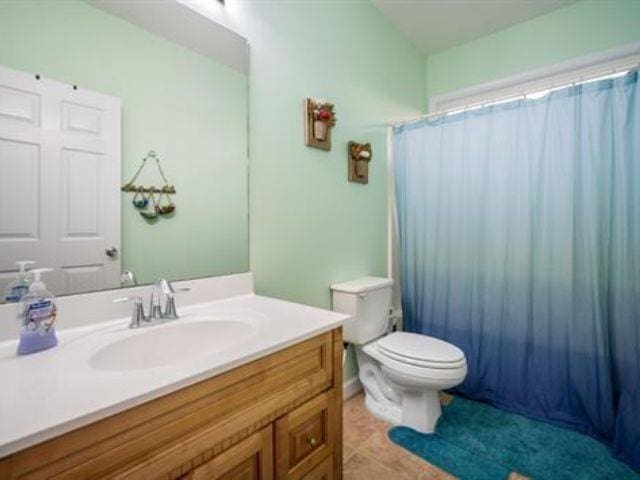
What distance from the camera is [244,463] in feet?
2.64

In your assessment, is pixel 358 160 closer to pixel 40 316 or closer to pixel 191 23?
pixel 191 23

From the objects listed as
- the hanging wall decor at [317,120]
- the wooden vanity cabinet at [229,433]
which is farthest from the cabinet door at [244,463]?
the hanging wall decor at [317,120]

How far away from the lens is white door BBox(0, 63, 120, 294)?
891 mm

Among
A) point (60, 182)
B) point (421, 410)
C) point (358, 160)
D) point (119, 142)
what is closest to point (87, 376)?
point (60, 182)

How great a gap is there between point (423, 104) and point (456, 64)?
371mm

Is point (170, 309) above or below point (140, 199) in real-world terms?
below

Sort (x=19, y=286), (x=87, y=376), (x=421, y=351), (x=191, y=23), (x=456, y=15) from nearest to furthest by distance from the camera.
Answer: (x=87, y=376) → (x=19, y=286) → (x=191, y=23) → (x=421, y=351) → (x=456, y=15)

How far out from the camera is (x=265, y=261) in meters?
1.51

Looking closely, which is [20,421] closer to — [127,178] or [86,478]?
[86,478]

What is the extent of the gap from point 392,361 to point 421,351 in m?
0.16

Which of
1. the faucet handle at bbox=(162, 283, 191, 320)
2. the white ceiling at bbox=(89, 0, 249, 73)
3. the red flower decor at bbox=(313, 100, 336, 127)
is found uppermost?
the white ceiling at bbox=(89, 0, 249, 73)

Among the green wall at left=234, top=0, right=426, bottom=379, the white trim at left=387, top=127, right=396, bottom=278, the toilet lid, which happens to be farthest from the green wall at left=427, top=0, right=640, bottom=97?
the toilet lid

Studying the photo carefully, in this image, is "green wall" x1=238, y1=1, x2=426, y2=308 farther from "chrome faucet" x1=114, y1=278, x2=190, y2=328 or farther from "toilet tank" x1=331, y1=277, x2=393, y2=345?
"chrome faucet" x1=114, y1=278, x2=190, y2=328

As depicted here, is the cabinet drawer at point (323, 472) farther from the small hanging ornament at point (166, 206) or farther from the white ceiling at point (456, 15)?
the white ceiling at point (456, 15)
